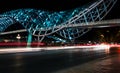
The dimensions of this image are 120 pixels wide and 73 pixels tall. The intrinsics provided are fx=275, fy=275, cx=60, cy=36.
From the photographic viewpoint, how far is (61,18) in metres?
116

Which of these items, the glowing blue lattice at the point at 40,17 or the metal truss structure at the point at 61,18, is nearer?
the metal truss structure at the point at 61,18

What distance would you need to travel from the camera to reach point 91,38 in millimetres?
143750

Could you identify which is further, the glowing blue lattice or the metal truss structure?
the glowing blue lattice

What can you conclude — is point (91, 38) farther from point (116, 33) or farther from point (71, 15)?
point (71, 15)

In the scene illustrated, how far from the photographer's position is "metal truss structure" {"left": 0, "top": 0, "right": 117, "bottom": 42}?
104 metres

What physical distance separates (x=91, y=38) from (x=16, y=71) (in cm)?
13056

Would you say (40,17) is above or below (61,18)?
above

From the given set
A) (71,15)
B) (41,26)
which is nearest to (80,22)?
Answer: (71,15)

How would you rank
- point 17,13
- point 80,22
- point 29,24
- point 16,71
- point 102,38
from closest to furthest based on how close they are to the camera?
point 16,71
point 80,22
point 29,24
point 17,13
point 102,38

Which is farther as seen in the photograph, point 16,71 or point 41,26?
point 41,26

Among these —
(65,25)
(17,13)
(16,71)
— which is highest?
(17,13)

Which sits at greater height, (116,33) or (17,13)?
(17,13)

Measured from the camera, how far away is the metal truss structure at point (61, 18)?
104 meters

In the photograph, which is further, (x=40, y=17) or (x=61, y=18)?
(x=40, y=17)
